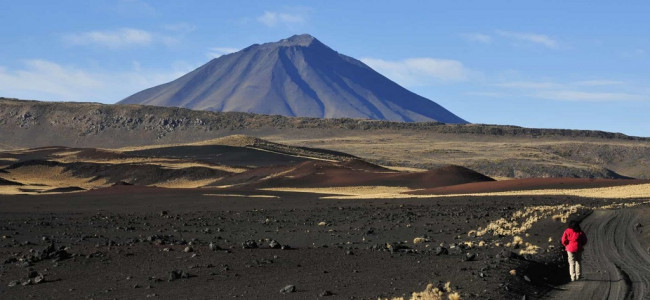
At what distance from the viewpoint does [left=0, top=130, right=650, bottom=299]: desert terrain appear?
15.1 m

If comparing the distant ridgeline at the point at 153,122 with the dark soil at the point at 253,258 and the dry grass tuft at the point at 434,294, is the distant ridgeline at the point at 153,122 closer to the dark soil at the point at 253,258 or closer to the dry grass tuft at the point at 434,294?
the dark soil at the point at 253,258

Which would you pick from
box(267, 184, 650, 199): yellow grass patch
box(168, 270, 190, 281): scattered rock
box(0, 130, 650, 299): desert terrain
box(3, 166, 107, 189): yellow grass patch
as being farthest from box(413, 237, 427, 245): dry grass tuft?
box(3, 166, 107, 189): yellow grass patch

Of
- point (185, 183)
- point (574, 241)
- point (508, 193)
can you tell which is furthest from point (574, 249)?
point (185, 183)

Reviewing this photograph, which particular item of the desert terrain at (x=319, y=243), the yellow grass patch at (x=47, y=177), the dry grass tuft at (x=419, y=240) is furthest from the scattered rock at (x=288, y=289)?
the yellow grass patch at (x=47, y=177)

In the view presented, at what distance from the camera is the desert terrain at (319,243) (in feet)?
49.5

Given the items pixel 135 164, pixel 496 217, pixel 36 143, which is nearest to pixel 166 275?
pixel 496 217

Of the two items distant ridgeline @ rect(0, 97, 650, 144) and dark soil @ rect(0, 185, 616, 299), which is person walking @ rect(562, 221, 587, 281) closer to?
dark soil @ rect(0, 185, 616, 299)

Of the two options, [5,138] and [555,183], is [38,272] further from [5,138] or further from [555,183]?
[5,138]

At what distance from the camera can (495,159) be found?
412 ft

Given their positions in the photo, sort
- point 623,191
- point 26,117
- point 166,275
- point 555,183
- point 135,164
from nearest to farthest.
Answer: point 166,275 → point 623,191 → point 555,183 → point 135,164 → point 26,117

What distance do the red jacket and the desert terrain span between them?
0.67m

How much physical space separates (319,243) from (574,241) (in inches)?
377

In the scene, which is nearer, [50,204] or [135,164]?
[50,204]

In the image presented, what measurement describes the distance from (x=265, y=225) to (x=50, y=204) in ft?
53.7
